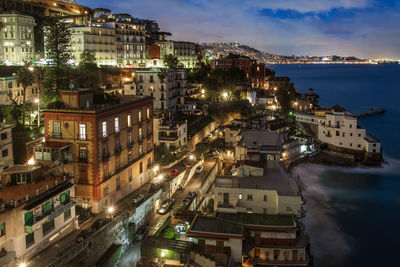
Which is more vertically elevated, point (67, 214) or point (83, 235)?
point (67, 214)

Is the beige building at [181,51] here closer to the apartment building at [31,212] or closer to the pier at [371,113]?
the pier at [371,113]

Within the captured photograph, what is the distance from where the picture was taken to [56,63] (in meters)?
40.7

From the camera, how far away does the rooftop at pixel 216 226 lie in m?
20.5

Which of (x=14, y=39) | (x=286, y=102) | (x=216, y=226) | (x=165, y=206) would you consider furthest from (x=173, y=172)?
(x=286, y=102)

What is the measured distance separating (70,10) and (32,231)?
69777mm

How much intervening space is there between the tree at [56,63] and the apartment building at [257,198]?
21590 mm

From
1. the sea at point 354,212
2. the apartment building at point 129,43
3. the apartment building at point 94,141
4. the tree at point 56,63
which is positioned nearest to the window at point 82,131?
the apartment building at point 94,141

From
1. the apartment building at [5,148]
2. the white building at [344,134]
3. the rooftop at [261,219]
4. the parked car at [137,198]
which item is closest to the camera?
the rooftop at [261,219]

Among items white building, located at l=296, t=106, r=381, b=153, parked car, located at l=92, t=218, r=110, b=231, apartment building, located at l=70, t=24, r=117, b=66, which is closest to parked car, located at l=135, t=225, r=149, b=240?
parked car, located at l=92, t=218, r=110, b=231

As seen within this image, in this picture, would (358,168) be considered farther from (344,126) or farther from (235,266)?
(235,266)

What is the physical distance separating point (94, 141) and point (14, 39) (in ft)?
127

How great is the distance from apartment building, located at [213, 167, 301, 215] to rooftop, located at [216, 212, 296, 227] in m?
0.44

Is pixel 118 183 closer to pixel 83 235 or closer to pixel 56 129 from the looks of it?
pixel 56 129

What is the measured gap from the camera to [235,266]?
20.2 metres
